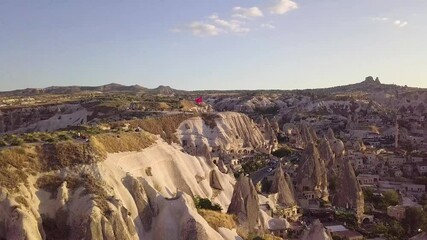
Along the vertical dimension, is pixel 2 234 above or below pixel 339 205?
above

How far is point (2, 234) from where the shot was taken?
27.2 m

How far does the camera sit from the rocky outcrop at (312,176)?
59.0 meters

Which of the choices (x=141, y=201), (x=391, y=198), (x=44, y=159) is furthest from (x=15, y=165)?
(x=391, y=198)

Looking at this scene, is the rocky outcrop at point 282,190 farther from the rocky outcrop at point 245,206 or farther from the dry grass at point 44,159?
the dry grass at point 44,159

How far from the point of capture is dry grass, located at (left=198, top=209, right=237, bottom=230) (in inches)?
1364

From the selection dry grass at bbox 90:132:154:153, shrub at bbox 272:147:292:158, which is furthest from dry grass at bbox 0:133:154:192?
shrub at bbox 272:147:292:158

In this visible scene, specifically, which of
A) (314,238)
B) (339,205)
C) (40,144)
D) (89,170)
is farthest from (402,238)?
(40,144)

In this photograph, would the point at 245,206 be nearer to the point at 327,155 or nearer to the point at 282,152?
the point at 327,155

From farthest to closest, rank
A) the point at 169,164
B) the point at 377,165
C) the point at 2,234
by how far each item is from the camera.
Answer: the point at 377,165 < the point at 169,164 < the point at 2,234

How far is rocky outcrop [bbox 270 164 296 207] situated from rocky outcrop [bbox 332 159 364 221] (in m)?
5.11

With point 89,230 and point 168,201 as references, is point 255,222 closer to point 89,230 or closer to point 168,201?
point 168,201

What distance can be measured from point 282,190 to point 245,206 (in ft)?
48.4

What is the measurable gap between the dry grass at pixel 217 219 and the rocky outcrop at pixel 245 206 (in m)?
1.21

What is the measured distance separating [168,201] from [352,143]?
230ft
